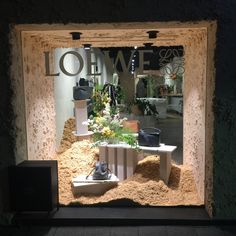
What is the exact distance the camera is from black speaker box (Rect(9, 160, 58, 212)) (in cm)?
321

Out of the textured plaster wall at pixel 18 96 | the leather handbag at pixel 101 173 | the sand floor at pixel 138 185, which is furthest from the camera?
the leather handbag at pixel 101 173

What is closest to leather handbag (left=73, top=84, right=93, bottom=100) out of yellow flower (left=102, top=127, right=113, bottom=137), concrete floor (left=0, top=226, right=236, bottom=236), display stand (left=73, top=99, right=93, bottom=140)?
display stand (left=73, top=99, right=93, bottom=140)

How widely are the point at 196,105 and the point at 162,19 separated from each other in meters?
1.49

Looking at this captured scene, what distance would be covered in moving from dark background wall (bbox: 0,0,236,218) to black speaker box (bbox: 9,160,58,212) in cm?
39

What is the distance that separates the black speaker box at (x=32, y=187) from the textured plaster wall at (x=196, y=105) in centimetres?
166

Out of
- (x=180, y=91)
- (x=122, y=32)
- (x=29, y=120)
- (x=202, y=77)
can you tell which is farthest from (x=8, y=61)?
(x=180, y=91)

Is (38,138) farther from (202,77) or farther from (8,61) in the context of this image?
(202,77)

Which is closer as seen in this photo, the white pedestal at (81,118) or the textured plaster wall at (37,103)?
the textured plaster wall at (37,103)

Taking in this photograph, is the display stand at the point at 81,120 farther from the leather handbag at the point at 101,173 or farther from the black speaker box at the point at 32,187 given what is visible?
the black speaker box at the point at 32,187

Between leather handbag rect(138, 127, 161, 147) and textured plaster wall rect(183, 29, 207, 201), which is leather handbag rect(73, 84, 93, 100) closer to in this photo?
leather handbag rect(138, 127, 161, 147)

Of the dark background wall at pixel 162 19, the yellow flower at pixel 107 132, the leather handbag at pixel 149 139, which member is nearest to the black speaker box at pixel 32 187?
the dark background wall at pixel 162 19

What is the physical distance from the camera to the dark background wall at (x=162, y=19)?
3.01 meters

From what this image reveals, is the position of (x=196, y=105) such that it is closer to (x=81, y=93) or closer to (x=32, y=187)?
(x=81, y=93)

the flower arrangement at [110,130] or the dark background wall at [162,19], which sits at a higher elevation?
the dark background wall at [162,19]
